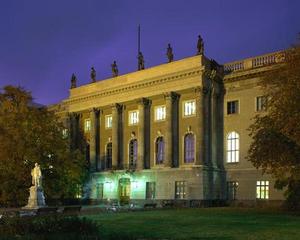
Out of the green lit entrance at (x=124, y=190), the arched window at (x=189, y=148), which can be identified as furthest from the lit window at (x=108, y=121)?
the arched window at (x=189, y=148)

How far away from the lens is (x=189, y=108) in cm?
5500

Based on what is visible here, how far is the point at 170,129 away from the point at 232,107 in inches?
277

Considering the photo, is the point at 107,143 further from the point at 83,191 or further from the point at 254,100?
the point at 254,100

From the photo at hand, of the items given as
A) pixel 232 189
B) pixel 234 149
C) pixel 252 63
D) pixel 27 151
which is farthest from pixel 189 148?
pixel 27 151

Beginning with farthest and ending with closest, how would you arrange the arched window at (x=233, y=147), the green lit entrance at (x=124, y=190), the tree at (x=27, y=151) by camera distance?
1. the green lit entrance at (x=124, y=190)
2. the arched window at (x=233, y=147)
3. the tree at (x=27, y=151)

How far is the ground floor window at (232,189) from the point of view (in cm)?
5338

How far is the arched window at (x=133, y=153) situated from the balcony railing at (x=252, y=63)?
13.9 meters

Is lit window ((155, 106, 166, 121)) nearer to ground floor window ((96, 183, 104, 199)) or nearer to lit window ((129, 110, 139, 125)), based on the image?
lit window ((129, 110, 139, 125))

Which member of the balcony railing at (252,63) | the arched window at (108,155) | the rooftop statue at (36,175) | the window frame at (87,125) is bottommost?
the rooftop statue at (36,175)

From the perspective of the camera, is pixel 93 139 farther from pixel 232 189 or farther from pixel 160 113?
pixel 232 189

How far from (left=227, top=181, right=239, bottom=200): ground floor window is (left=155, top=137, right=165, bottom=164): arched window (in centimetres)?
809

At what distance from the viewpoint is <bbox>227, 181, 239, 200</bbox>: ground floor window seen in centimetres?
5338

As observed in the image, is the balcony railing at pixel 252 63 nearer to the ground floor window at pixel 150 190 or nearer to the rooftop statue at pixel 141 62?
the rooftop statue at pixel 141 62

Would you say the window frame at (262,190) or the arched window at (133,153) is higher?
the arched window at (133,153)
